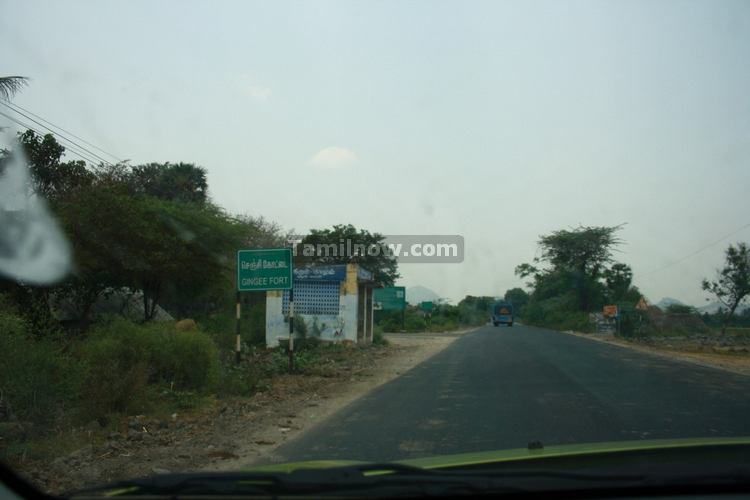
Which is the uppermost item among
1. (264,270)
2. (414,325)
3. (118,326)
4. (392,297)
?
(392,297)

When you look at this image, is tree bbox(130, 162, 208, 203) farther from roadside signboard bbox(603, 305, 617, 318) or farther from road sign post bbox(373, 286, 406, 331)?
roadside signboard bbox(603, 305, 617, 318)

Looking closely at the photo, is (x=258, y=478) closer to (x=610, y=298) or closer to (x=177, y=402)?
(x=177, y=402)

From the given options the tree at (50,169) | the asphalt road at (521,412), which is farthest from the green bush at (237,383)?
the tree at (50,169)

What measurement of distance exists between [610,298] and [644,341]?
39337 millimetres

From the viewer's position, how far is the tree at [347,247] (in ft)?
174

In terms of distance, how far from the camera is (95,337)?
13.0 m

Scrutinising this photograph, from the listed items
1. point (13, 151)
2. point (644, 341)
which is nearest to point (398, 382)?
point (13, 151)

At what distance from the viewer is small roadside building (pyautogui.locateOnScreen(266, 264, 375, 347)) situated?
27562 millimetres

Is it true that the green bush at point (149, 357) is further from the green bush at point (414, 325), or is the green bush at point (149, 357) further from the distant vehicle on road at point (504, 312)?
the distant vehicle on road at point (504, 312)

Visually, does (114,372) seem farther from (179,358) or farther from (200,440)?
(179,358)

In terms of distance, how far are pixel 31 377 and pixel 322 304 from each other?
19.4 meters

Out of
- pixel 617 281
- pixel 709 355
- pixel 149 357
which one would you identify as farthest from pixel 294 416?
pixel 617 281

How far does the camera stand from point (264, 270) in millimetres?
16594

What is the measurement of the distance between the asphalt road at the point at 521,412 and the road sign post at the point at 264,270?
3.74 metres
